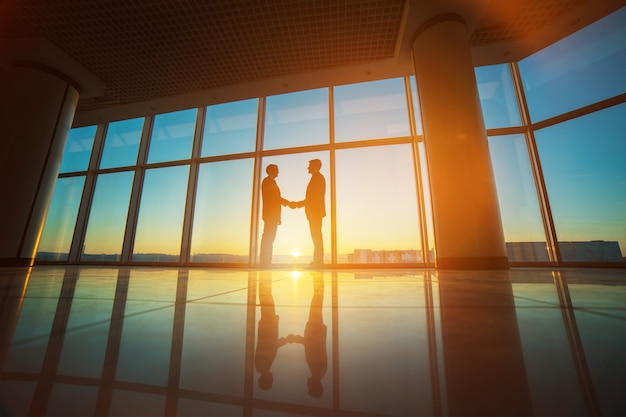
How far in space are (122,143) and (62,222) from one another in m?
2.08

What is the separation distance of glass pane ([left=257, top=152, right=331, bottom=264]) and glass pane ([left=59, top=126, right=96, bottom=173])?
4255 millimetres

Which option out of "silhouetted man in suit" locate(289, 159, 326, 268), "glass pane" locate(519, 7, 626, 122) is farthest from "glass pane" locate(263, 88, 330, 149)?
"glass pane" locate(519, 7, 626, 122)

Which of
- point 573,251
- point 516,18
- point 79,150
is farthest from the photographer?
point 79,150

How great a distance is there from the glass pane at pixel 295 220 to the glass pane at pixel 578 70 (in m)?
3.41

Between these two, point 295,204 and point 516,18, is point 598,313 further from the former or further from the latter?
point 516,18

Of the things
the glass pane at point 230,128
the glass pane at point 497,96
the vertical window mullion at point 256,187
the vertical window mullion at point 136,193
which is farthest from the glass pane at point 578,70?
the vertical window mullion at point 136,193

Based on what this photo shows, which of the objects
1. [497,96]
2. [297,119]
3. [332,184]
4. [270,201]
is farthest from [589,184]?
[297,119]

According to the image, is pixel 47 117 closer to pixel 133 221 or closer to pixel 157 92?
pixel 157 92

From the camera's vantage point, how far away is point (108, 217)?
5.14 meters

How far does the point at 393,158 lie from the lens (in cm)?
420

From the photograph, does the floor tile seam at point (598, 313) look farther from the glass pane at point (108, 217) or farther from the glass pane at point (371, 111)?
the glass pane at point (108, 217)

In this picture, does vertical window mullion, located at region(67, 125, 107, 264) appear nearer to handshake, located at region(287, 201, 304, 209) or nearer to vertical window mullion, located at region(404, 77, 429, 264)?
handshake, located at region(287, 201, 304, 209)

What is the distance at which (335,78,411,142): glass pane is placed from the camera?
4.30m

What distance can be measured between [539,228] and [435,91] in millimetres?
2692
